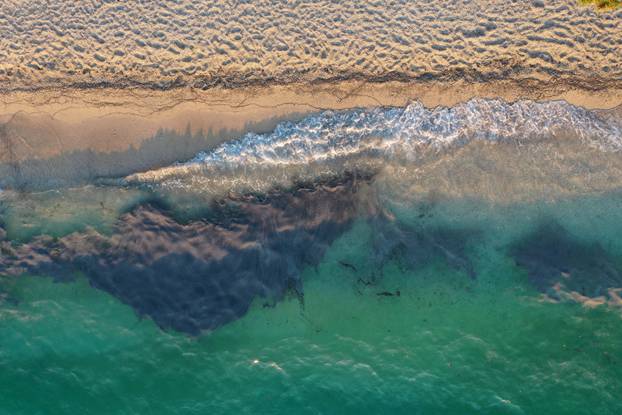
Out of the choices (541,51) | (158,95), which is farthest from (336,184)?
(541,51)

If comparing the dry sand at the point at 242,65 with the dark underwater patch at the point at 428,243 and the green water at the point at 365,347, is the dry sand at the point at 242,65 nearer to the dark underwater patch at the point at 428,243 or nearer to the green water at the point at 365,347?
the green water at the point at 365,347

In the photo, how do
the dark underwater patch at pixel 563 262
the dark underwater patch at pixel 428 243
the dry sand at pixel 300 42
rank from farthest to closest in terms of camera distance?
the dark underwater patch at pixel 428 243
the dark underwater patch at pixel 563 262
the dry sand at pixel 300 42

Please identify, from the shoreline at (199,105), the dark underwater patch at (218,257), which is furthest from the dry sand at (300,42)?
the dark underwater patch at (218,257)

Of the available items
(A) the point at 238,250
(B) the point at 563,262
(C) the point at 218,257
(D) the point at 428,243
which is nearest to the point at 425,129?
(D) the point at 428,243

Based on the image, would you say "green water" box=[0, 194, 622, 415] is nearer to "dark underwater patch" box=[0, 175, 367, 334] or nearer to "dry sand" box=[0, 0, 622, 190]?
"dark underwater patch" box=[0, 175, 367, 334]

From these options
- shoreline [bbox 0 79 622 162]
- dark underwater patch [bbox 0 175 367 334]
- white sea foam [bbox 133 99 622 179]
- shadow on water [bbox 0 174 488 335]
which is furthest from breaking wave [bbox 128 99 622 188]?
dark underwater patch [bbox 0 175 367 334]

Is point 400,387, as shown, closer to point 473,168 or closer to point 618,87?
point 473,168
